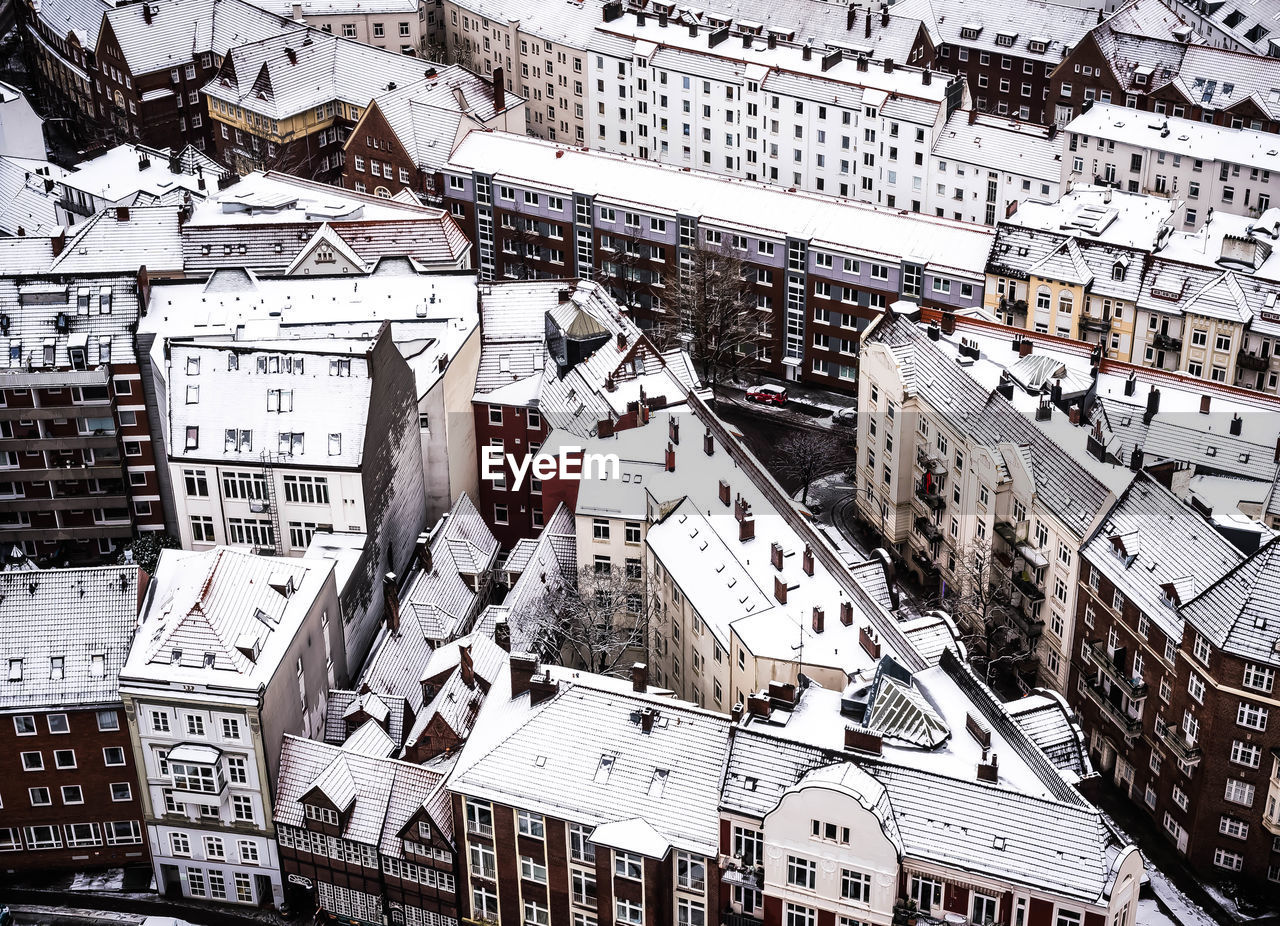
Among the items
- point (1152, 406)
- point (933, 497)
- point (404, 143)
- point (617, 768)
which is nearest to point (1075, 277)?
point (1152, 406)

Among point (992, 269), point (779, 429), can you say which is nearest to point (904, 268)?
point (992, 269)

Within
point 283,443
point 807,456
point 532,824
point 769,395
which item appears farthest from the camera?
point 769,395

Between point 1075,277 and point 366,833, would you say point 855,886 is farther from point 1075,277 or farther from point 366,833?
point 1075,277

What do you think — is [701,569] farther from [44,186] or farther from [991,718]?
[44,186]

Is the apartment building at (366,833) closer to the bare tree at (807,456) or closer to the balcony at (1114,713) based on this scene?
the balcony at (1114,713)

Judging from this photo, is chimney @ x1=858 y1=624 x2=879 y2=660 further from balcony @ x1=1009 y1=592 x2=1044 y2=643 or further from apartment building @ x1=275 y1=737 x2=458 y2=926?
apartment building @ x1=275 y1=737 x2=458 y2=926

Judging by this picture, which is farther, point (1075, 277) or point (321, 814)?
point (1075, 277)
